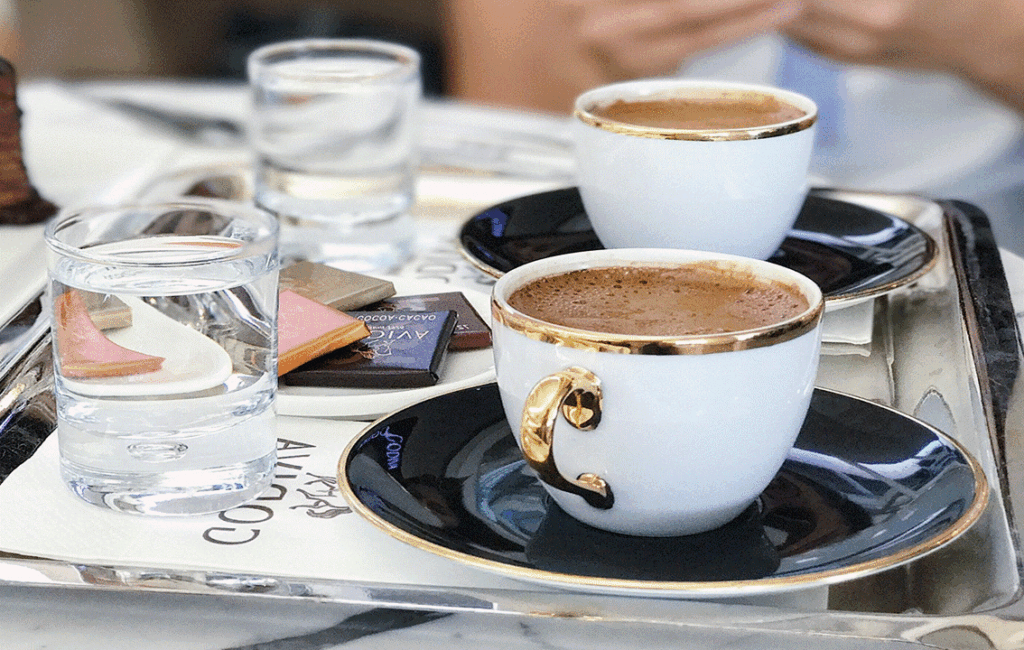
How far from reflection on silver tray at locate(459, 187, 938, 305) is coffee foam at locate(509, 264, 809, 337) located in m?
0.15

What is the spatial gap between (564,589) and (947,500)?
132 millimetres

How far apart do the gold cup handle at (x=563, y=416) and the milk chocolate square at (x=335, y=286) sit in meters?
0.21

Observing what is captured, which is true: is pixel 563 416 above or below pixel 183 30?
above

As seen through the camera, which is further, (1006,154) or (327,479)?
(1006,154)

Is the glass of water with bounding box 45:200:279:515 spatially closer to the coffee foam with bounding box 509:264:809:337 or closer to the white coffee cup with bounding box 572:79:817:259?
the coffee foam with bounding box 509:264:809:337

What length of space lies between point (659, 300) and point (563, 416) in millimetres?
64

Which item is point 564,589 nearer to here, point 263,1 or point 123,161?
point 123,161

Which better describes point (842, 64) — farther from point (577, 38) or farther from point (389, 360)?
point (389, 360)

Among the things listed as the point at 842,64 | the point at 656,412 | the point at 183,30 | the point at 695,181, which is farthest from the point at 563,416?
the point at 183,30

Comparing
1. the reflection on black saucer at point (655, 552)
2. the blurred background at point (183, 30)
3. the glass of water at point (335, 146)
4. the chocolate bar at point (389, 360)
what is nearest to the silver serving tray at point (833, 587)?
the reflection on black saucer at point (655, 552)

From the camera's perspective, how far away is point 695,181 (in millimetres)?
612

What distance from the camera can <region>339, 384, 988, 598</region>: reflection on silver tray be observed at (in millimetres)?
375

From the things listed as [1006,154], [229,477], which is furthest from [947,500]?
[1006,154]

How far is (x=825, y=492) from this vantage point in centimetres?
43
